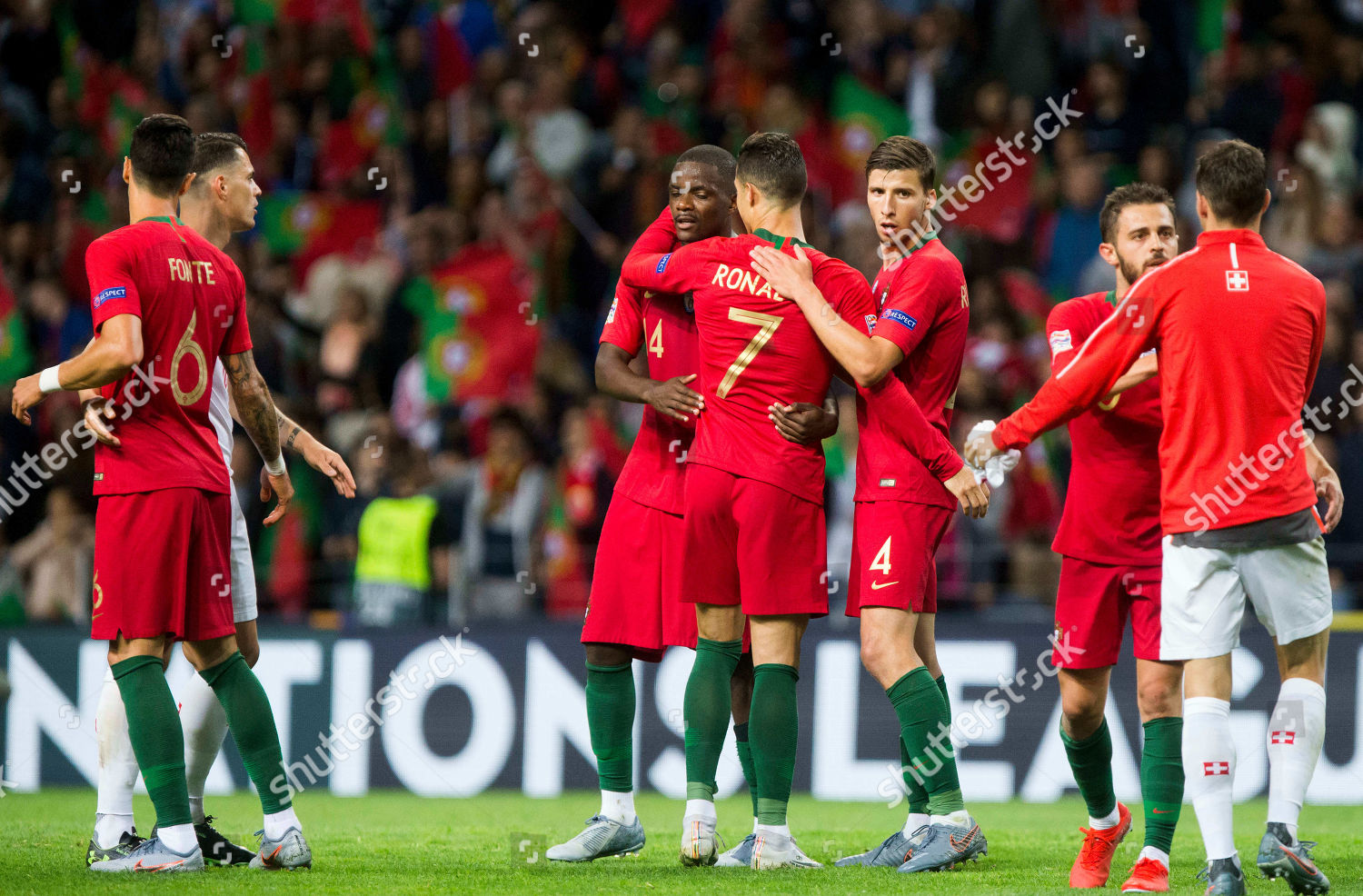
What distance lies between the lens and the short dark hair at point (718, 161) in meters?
5.63

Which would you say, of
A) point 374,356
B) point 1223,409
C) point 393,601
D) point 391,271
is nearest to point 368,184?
point 391,271

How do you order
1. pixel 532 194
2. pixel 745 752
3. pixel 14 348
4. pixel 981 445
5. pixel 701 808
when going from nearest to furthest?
pixel 981 445 < pixel 701 808 < pixel 745 752 < pixel 14 348 < pixel 532 194

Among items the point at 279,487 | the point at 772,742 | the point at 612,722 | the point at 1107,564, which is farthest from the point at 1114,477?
the point at 279,487

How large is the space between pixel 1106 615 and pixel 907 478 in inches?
33.0

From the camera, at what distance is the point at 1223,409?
457 cm

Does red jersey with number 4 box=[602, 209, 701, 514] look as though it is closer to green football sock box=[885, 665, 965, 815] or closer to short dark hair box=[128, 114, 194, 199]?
green football sock box=[885, 665, 965, 815]

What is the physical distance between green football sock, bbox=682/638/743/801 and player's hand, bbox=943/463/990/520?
96 centimetres

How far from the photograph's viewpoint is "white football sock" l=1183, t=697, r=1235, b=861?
4.47 meters

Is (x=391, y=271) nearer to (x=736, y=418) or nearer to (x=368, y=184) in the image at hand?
(x=368, y=184)

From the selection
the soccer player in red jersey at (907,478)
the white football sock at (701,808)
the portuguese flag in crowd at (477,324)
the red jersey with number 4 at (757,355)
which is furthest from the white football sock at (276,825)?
the portuguese flag in crowd at (477,324)

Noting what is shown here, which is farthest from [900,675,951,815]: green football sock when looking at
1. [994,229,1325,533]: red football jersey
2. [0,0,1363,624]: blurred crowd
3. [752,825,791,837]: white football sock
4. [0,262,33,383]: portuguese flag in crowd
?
[0,262,33,383]: portuguese flag in crowd

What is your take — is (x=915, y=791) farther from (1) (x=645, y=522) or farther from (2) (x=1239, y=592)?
(2) (x=1239, y=592)

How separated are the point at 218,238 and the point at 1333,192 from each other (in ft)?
29.4

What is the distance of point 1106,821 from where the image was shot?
5305mm
